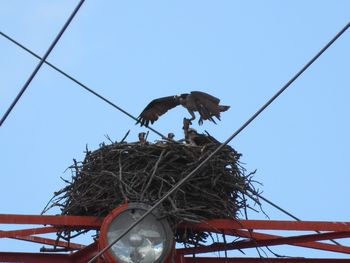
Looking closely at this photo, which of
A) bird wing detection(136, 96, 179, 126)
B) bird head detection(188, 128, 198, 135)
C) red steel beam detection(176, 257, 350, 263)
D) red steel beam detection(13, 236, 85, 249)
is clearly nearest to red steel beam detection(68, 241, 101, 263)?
red steel beam detection(13, 236, 85, 249)

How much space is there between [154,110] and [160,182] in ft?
8.67

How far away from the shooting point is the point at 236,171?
45.8ft

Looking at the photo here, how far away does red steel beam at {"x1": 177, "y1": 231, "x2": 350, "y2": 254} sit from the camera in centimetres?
1239

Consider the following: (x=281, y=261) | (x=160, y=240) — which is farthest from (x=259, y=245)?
(x=160, y=240)

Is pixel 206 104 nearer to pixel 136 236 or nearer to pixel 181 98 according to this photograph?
pixel 181 98

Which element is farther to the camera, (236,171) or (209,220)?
(236,171)

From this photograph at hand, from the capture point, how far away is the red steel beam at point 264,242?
1239cm

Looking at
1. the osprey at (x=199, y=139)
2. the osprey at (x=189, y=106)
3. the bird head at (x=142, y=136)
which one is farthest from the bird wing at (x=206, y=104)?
the bird head at (x=142, y=136)

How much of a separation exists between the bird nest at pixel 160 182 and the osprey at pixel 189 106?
1175 mm

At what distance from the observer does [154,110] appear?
15.9 metres

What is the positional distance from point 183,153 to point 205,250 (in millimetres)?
1279

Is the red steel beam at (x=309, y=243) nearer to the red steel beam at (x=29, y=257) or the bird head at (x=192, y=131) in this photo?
the red steel beam at (x=29, y=257)

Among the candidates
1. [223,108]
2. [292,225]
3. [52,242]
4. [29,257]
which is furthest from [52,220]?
[223,108]

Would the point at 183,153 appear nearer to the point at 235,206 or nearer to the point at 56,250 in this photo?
the point at 235,206
